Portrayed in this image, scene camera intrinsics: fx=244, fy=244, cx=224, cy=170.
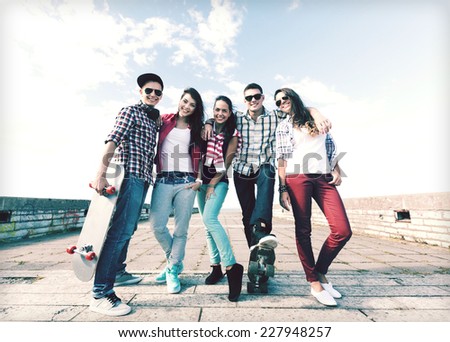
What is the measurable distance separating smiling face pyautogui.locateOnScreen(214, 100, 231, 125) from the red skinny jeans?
94 centimetres

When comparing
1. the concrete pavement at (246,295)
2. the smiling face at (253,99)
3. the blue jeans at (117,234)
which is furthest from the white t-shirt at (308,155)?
the blue jeans at (117,234)

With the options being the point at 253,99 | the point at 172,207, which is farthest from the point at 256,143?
the point at 172,207

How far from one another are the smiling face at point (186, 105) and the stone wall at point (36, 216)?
17.0 ft

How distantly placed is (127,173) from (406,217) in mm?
6375

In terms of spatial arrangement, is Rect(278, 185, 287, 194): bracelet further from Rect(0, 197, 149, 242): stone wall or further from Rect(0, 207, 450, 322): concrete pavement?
Rect(0, 197, 149, 242): stone wall

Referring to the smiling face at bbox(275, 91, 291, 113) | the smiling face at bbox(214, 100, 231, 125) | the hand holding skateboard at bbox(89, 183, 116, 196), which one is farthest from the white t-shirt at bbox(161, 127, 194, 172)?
the smiling face at bbox(275, 91, 291, 113)

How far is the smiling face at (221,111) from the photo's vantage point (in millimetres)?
2613

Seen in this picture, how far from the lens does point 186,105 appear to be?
2.63 meters

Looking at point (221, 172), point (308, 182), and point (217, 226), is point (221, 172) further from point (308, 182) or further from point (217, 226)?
point (308, 182)

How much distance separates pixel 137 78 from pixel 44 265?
2971mm

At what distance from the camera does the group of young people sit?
2182 mm

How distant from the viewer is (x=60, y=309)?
198 cm

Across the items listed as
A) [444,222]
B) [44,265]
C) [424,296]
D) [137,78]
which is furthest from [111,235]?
[444,222]
